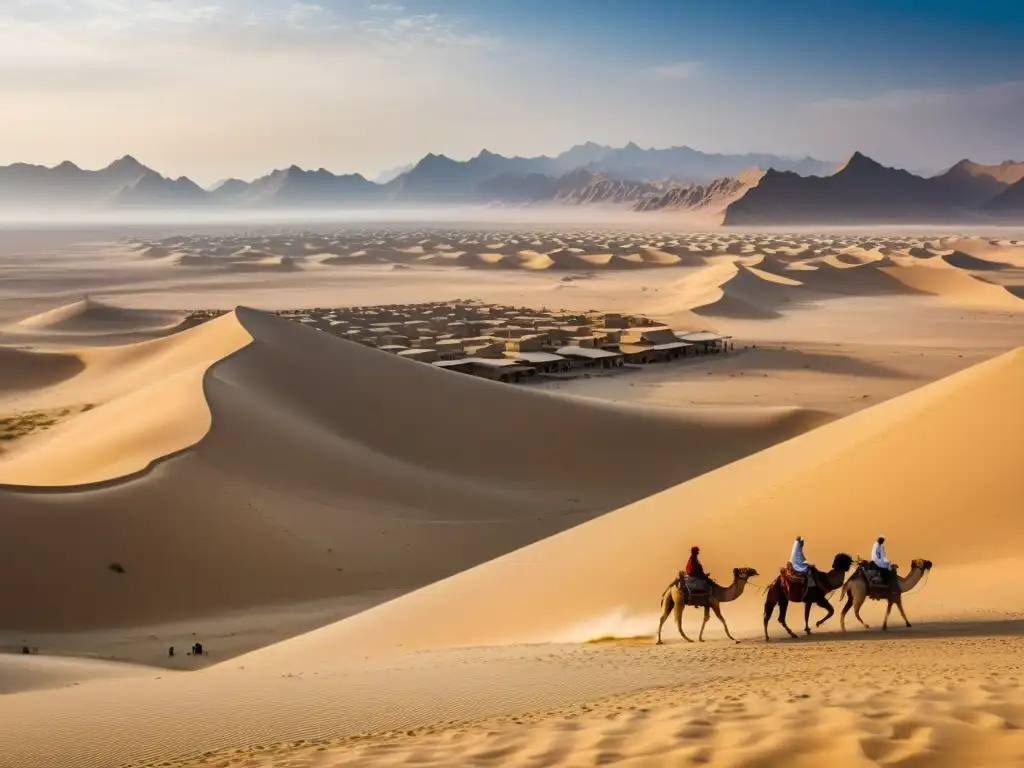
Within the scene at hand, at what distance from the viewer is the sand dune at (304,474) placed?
15.5m

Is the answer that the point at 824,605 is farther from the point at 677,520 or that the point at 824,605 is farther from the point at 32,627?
the point at 32,627

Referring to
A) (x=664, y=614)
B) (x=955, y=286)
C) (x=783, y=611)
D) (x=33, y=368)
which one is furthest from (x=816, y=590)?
(x=955, y=286)

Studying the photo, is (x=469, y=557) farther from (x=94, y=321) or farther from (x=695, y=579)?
(x=94, y=321)

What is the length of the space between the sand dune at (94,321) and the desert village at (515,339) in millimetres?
3109

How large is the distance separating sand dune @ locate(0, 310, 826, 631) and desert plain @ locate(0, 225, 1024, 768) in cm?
8

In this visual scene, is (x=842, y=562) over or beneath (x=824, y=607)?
over

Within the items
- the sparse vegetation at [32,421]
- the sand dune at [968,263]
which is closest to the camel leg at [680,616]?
the sparse vegetation at [32,421]

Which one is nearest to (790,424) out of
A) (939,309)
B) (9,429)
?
(9,429)

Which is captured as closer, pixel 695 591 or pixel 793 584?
pixel 793 584

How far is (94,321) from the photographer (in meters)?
58.4

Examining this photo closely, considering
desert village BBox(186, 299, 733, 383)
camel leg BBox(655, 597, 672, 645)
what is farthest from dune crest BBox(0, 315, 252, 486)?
camel leg BBox(655, 597, 672, 645)

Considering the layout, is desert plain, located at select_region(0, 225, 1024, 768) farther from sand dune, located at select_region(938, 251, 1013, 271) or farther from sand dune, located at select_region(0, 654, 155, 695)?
sand dune, located at select_region(938, 251, 1013, 271)

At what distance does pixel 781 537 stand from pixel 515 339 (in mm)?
34670

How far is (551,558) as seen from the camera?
14.2m
